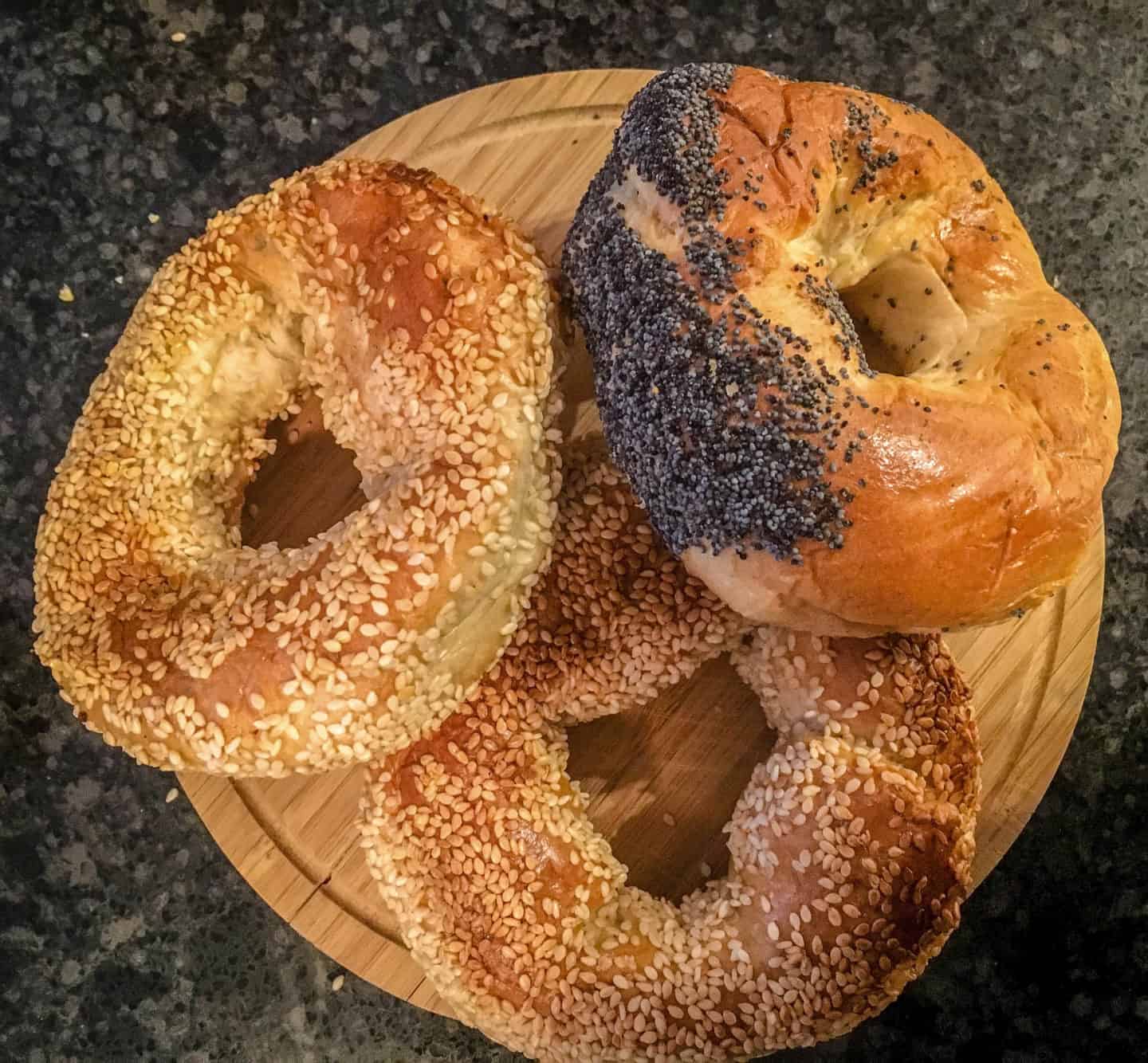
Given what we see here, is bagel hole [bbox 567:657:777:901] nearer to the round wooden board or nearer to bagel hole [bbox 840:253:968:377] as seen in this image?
the round wooden board

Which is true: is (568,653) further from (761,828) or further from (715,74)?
(715,74)

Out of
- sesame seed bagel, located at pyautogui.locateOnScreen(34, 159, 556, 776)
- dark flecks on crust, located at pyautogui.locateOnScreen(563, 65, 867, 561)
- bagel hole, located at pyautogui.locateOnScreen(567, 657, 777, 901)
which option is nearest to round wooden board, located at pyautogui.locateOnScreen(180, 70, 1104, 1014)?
bagel hole, located at pyautogui.locateOnScreen(567, 657, 777, 901)

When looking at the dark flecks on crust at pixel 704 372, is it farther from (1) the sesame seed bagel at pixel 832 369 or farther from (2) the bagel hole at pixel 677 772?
(2) the bagel hole at pixel 677 772

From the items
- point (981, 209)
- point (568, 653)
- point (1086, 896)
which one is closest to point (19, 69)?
point (568, 653)

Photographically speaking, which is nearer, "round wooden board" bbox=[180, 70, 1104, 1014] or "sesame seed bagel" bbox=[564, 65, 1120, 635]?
"sesame seed bagel" bbox=[564, 65, 1120, 635]

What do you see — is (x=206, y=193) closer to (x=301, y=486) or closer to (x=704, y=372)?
(x=301, y=486)

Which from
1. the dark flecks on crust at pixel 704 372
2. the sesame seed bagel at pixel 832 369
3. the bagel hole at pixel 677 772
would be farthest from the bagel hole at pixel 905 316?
the bagel hole at pixel 677 772
